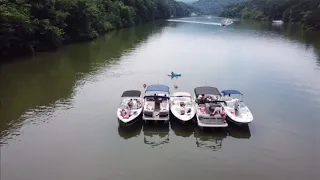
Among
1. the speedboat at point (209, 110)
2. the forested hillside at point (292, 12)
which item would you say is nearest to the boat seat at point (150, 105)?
the speedboat at point (209, 110)

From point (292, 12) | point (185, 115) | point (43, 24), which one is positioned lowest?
point (292, 12)

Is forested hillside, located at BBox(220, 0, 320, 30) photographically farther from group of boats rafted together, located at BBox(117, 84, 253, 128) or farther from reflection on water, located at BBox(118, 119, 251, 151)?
reflection on water, located at BBox(118, 119, 251, 151)

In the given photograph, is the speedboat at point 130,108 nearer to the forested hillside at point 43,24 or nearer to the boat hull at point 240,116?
the boat hull at point 240,116

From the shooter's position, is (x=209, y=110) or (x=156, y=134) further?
(x=209, y=110)

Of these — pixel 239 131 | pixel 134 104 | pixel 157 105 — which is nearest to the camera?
pixel 239 131

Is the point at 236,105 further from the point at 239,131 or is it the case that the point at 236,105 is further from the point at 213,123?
the point at 213,123

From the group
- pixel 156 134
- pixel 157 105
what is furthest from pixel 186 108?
pixel 156 134

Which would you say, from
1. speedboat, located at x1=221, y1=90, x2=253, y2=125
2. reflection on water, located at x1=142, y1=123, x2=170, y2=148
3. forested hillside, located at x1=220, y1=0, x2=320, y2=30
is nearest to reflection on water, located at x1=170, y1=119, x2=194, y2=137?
reflection on water, located at x1=142, y1=123, x2=170, y2=148
